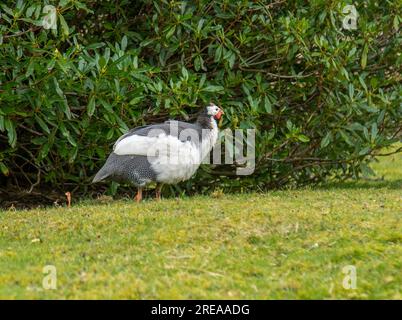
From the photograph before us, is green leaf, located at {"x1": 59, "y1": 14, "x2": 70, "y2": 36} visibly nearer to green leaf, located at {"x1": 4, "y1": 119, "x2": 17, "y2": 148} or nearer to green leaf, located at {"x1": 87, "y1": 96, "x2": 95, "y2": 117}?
green leaf, located at {"x1": 87, "y1": 96, "x2": 95, "y2": 117}

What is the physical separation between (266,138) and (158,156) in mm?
1775

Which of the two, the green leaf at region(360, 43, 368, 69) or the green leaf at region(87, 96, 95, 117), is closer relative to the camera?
the green leaf at region(87, 96, 95, 117)

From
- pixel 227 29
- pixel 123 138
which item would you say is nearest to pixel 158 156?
pixel 123 138

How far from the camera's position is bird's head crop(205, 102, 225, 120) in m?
10.2

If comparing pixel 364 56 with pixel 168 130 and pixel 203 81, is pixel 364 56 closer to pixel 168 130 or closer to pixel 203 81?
pixel 203 81

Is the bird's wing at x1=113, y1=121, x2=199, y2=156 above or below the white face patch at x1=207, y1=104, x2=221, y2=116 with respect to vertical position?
below

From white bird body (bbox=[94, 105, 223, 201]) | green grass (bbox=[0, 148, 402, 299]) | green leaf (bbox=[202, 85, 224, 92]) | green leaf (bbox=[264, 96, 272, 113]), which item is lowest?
green grass (bbox=[0, 148, 402, 299])

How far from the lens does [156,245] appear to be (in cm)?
743

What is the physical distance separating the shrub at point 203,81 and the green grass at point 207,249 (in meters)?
1.14

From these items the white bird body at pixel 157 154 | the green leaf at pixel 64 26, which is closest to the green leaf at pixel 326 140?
the white bird body at pixel 157 154

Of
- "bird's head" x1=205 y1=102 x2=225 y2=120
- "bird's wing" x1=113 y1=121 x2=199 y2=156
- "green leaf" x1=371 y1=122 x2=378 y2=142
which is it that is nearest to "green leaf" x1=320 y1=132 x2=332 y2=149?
"green leaf" x1=371 y1=122 x2=378 y2=142

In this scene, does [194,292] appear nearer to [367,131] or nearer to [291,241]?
[291,241]

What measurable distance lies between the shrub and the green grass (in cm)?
114

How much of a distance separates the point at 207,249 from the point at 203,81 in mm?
3456
